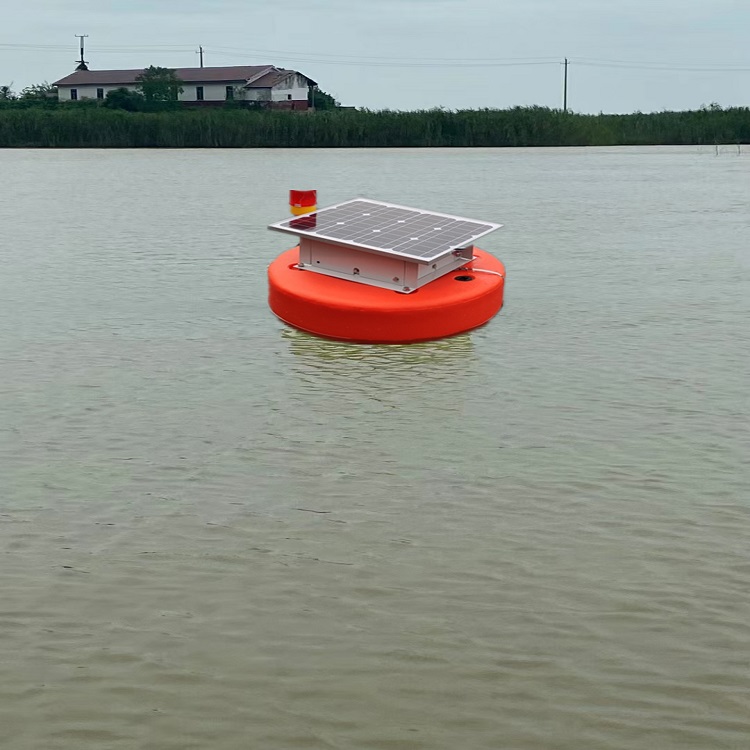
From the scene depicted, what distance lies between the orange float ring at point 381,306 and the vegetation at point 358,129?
153 ft

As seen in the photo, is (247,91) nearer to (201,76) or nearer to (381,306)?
(201,76)

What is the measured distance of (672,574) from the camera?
613 centimetres

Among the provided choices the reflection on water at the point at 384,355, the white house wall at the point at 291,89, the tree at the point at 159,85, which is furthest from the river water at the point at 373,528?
the white house wall at the point at 291,89

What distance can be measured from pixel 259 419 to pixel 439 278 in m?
4.82

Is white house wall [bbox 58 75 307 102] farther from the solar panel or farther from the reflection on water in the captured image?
the reflection on water

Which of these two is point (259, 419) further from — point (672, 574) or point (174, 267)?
point (174, 267)

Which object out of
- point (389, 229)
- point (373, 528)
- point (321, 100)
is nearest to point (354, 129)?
point (321, 100)

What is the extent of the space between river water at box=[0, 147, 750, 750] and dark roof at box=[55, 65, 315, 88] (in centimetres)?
6850

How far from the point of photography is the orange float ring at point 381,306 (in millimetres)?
12328

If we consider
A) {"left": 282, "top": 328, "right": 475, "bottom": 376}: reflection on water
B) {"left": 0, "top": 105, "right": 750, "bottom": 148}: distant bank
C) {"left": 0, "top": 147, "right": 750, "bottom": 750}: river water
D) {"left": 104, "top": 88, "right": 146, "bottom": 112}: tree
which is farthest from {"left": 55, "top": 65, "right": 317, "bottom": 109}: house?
{"left": 282, "top": 328, "right": 475, "bottom": 376}: reflection on water

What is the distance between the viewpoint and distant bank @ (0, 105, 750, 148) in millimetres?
59438

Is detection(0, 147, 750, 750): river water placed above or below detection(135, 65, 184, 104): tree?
below

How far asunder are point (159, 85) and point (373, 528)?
7587cm

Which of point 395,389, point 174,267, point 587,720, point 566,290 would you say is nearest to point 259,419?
point 395,389
